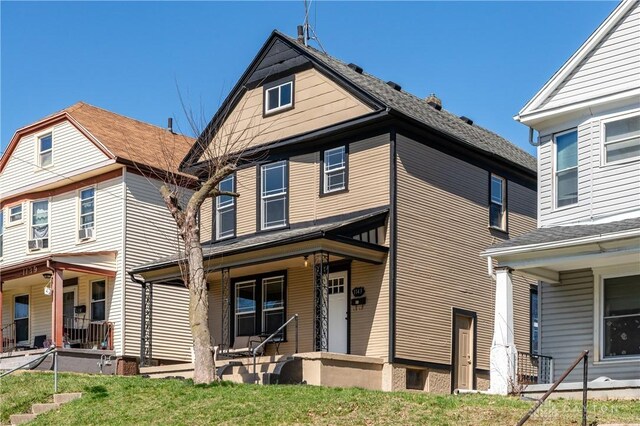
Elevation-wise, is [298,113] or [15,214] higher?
[298,113]

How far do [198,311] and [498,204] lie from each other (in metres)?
10.3

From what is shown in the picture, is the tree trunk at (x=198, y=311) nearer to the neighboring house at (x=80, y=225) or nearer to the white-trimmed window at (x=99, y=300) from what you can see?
the neighboring house at (x=80, y=225)

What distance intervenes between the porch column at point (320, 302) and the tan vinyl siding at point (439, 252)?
173 centimetres

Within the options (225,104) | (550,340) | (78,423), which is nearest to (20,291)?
(225,104)

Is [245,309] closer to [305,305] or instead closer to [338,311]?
[305,305]

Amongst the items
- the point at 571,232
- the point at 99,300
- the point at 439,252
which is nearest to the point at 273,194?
the point at 439,252

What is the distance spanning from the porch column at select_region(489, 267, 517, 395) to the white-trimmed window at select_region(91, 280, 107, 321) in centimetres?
1463

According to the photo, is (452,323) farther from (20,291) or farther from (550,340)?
(20,291)

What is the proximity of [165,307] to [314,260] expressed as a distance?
9.47m

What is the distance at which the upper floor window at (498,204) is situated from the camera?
27281mm

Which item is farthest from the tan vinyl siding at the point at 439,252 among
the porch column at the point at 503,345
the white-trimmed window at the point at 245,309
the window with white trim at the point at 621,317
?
the window with white trim at the point at 621,317

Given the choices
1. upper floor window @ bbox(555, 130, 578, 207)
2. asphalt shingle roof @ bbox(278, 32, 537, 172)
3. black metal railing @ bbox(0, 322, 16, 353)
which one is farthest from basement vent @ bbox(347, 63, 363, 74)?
black metal railing @ bbox(0, 322, 16, 353)

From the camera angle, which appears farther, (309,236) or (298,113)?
(298,113)

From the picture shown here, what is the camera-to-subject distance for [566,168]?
21391 millimetres
